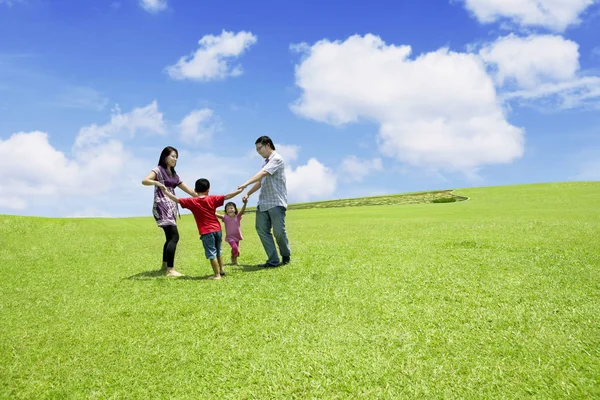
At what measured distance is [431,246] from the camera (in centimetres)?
1350

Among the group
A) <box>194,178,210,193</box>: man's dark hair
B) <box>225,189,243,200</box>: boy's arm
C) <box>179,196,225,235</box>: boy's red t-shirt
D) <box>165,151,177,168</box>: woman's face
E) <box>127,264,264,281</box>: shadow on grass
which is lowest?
<box>127,264,264,281</box>: shadow on grass

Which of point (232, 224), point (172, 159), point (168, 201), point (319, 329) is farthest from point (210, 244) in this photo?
point (319, 329)

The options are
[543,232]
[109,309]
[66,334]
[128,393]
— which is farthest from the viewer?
[543,232]

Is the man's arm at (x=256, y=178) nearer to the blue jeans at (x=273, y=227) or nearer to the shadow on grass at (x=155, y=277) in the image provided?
the blue jeans at (x=273, y=227)

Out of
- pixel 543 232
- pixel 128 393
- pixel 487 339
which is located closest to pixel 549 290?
pixel 487 339

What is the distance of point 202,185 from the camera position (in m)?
10.1

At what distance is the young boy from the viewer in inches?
388

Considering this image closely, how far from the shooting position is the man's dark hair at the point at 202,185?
10023mm

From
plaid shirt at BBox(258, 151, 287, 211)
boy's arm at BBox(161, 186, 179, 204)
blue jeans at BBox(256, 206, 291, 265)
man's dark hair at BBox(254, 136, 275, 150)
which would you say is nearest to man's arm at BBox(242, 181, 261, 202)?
plaid shirt at BBox(258, 151, 287, 211)

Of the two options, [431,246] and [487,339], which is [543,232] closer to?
[431,246]

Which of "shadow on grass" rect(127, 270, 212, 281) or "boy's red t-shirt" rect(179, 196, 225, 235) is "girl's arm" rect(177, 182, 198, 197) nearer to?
"boy's red t-shirt" rect(179, 196, 225, 235)

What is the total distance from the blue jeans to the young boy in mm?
1079

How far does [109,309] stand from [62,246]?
1159cm

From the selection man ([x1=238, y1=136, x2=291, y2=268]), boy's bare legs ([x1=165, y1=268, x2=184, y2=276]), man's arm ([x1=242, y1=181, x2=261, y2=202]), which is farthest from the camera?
boy's bare legs ([x1=165, y1=268, x2=184, y2=276])
